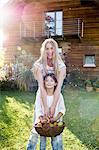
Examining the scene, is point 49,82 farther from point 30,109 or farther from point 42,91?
point 30,109

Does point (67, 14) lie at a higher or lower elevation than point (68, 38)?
higher

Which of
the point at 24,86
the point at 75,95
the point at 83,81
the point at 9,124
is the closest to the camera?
the point at 9,124

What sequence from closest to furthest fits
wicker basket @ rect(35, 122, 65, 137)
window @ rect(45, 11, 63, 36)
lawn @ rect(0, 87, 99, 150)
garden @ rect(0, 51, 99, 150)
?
wicker basket @ rect(35, 122, 65, 137)
lawn @ rect(0, 87, 99, 150)
garden @ rect(0, 51, 99, 150)
window @ rect(45, 11, 63, 36)

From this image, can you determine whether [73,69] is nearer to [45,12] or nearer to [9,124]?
[45,12]

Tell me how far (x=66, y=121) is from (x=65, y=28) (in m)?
10.2

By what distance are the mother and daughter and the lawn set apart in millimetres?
2101

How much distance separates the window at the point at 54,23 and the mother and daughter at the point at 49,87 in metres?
14.0

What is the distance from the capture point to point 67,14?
18.4 metres

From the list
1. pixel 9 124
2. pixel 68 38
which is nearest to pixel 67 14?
pixel 68 38

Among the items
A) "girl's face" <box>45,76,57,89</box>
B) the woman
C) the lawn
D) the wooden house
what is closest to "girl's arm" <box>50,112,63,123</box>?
the woman

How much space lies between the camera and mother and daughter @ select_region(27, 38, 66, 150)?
431 centimetres

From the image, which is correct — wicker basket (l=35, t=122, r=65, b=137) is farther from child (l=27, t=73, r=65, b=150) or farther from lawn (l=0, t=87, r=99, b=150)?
lawn (l=0, t=87, r=99, b=150)

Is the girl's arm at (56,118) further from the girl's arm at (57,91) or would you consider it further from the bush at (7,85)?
the bush at (7,85)

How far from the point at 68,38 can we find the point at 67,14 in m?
1.29
